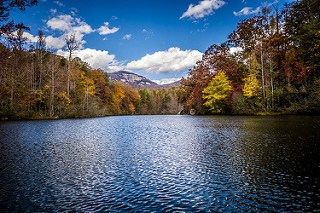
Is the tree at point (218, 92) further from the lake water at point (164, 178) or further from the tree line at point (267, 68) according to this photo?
the lake water at point (164, 178)

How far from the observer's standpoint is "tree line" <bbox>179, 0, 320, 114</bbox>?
3931 centimetres

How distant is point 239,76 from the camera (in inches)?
2152

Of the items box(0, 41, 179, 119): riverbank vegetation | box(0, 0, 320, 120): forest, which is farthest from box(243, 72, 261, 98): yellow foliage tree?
box(0, 41, 179, 119): riverbank vegetation

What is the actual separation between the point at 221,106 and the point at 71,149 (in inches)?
1758

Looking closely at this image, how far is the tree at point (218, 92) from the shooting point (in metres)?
52.2

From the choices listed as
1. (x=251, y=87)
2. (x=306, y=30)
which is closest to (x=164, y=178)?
(x=306, y=30)

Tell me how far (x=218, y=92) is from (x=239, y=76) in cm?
671

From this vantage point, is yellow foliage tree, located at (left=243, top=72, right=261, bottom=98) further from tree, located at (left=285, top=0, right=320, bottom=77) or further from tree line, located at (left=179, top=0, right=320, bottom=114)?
tree, located at (left=285, top=0, right=320, bottom=77)

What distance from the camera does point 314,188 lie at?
7031mm

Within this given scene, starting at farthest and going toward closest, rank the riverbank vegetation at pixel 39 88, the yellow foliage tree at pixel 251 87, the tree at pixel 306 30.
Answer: the yellow foliage tree at pixel 251 87 < the riverbank vegetation at pixel 39 88 < the tree at pixel 306 30

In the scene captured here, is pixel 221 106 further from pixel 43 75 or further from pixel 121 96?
pixel 121 96

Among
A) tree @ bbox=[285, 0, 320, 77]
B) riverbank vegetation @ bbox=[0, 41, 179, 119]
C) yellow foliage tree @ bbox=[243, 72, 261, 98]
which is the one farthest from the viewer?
yellow foliage tree @ bbox=[243, 72, 261, 98]

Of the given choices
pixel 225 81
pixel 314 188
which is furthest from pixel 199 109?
pixel 314 188

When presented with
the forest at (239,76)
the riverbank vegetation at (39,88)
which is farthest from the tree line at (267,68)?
the riverbank vegetation at (39,88)
